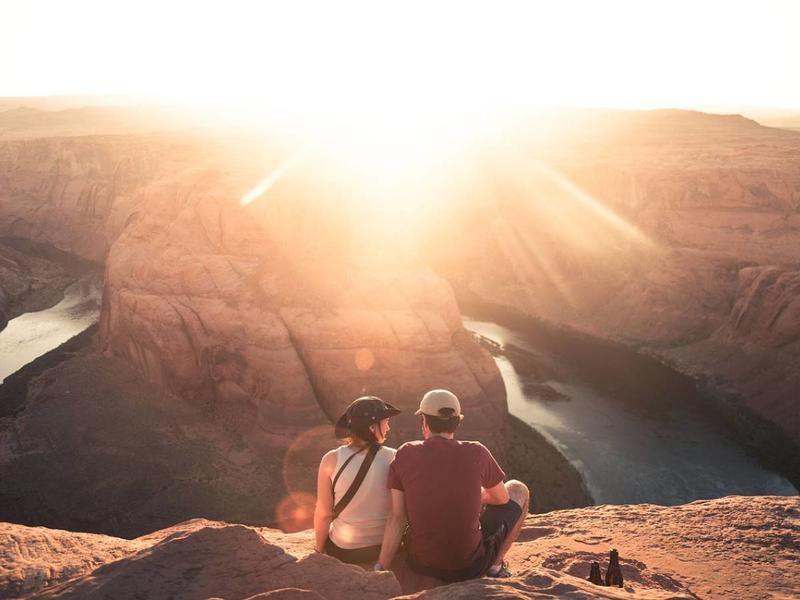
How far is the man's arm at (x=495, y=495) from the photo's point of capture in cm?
602

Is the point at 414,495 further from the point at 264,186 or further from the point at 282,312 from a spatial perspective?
the point at 264,186

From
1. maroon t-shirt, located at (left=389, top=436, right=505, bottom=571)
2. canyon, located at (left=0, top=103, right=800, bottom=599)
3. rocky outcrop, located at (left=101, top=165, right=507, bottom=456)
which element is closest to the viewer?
maroon t-shirt, located at (left=389, top=436, right=505, bottom=571)

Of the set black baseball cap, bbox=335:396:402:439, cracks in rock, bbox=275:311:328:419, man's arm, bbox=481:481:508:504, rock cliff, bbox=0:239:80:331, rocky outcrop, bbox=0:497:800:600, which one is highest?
black baseball cap, bbox=335:396:402:439

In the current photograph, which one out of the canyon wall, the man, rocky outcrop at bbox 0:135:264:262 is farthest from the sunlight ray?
rocky outcrop at bbox 0:135:264:262

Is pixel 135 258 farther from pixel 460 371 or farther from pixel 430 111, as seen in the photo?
pixel 430 111

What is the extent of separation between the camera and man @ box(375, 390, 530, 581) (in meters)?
5.46

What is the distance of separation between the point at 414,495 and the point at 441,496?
0.27m

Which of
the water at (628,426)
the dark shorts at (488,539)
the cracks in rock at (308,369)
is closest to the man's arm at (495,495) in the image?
the dark shorts at (488,539)

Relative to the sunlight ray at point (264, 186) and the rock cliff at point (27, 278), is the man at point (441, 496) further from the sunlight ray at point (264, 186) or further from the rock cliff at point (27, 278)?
the rock cliff at point (27, 278)

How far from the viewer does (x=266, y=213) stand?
94.8ft

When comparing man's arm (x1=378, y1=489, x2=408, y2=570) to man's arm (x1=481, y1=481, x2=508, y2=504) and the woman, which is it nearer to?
the woman

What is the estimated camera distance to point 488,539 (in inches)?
241

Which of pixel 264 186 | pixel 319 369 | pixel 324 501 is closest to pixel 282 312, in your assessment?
pixel 319 369

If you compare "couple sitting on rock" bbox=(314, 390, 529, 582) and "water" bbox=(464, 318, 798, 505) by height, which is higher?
"couple sitting on rock" bbox=(314, 390, 529, 582)
